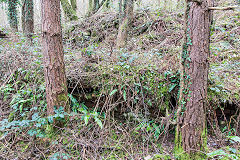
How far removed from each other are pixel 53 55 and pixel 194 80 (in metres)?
2.64

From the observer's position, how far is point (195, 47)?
2416mm

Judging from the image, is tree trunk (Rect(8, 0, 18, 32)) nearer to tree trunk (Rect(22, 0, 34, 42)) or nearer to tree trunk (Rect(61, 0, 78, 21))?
tree trunk (Rect(22, 0, 34, 42))

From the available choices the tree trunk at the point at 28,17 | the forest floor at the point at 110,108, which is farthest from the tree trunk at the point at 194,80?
the tree trunk at the point at 28,17

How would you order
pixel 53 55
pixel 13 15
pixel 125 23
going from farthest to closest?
pixel 13 15, pixel 125 23, pixel 53 55

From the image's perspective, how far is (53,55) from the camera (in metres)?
2.77

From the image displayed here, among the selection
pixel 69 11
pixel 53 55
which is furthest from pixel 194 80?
pixel 69 11

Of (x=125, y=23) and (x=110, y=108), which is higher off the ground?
(x=125, y=23)

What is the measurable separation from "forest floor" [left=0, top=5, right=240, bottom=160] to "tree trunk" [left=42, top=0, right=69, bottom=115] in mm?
274

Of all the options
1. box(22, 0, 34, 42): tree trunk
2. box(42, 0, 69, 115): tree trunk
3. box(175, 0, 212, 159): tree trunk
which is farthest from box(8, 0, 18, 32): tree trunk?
box(175, 0, 212, 159): tree trunk

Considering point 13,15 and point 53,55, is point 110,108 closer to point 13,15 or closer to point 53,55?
point 53,55

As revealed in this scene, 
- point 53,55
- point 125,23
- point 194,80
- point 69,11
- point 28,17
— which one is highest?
point 69,11

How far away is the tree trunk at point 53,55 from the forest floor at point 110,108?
0.27 metres

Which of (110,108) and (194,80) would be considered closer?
(194,80)

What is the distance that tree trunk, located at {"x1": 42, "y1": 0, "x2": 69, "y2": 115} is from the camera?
2.65m
